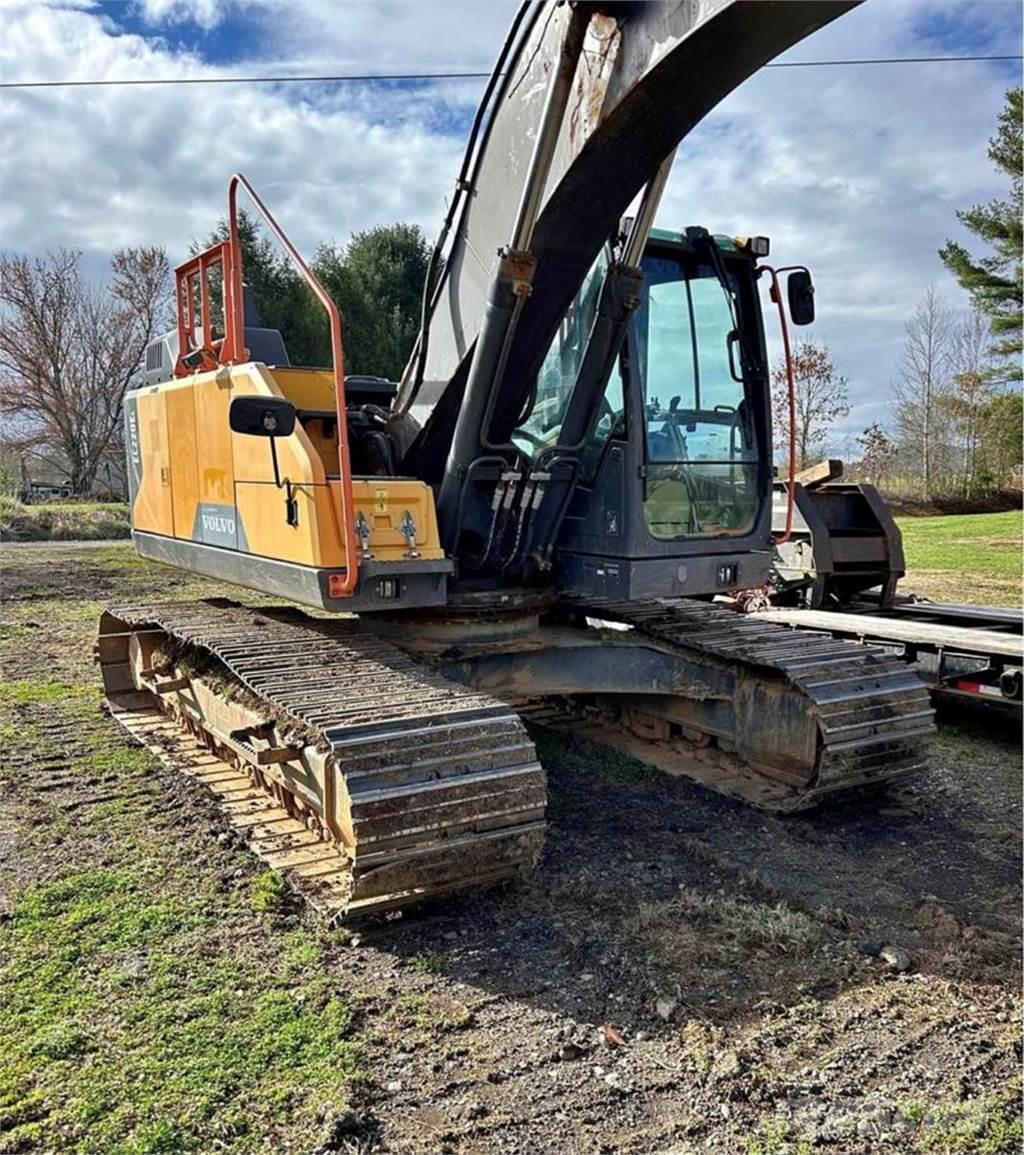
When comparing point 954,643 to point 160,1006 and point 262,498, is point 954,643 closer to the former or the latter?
point 262,498

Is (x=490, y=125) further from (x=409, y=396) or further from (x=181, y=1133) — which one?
(x=181, y=1133)

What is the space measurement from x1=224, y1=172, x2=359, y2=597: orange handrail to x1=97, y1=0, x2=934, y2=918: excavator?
0.02 meters

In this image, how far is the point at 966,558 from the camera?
15555 millimetres

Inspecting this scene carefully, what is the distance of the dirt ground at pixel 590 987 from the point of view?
250 centimetres

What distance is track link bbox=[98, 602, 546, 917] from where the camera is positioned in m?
3.35

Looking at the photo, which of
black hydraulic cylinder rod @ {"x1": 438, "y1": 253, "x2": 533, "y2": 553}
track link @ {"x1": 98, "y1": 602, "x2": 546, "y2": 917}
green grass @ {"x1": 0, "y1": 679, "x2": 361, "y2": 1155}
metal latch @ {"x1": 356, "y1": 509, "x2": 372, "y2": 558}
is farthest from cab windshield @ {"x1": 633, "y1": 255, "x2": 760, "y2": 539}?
green grass @ {"x1": 0, "y1": 679, "x2": 361, "y2": 1155}

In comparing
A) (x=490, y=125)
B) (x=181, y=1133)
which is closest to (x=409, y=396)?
(x=490, y=125)

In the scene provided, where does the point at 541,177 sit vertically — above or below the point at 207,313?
above

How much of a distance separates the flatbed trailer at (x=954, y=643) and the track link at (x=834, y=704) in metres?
1.06

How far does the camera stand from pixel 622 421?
14.8 ft

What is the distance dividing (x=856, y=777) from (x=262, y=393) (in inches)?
124

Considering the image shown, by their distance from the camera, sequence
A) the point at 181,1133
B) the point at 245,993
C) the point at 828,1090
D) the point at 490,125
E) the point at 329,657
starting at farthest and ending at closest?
the point at 329,657 → the point at 490,125 → the point at 245,993 → the point at 828,1090 → the point at 181,1133

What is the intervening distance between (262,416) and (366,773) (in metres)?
1.45

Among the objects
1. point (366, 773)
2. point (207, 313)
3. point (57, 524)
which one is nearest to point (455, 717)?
point (366, 773)
